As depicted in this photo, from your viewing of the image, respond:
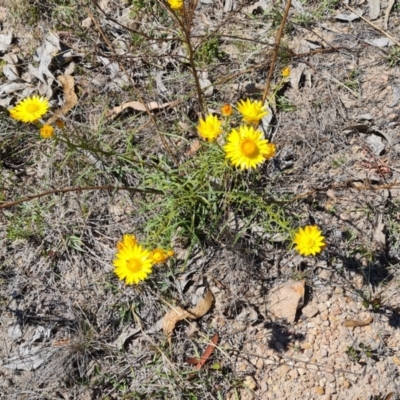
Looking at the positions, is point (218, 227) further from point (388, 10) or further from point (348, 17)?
point (388, 10)

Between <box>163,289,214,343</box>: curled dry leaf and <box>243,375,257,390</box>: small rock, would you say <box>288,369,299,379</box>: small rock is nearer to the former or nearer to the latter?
<box>243,375,257,390</box>: small rock

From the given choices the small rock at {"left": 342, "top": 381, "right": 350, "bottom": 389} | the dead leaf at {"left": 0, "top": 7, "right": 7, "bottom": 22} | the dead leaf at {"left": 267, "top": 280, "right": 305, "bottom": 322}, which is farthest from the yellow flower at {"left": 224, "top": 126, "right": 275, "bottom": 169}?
the dead leaf at {"left": 0, "top": 7, "right": 7, "bottom": 22}

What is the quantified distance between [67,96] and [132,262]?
1559 millimetres

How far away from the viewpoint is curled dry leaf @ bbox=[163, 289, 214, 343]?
2877 millimetres

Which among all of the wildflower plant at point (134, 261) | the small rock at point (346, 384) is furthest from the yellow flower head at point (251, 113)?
the small rock at point (346, 384)

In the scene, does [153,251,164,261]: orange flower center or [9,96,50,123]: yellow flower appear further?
[9,96,50,123]: yellow flower

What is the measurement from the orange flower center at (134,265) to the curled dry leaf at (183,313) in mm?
535

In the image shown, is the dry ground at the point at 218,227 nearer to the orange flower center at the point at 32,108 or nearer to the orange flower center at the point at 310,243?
the orange flower center at the point at 310,243

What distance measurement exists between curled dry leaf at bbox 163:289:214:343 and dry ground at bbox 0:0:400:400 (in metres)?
0.04

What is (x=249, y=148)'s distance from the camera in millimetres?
2443

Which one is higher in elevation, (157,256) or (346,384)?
(157,256)

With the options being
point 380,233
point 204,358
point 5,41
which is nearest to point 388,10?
point 380,233

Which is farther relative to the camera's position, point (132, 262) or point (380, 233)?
point (380, 233)

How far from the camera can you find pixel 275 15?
11.6 ft
